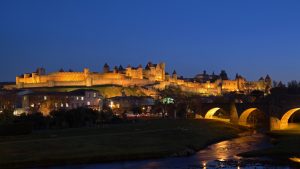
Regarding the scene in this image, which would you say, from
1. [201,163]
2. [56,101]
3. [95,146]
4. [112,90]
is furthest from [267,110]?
[112,90]

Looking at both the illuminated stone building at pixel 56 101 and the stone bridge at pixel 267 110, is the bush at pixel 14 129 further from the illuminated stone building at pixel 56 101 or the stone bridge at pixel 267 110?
the illuminated stone building at pixel 56 101

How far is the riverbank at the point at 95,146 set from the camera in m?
38.3

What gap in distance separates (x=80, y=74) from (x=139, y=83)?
2333 cm

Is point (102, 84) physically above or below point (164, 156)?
above

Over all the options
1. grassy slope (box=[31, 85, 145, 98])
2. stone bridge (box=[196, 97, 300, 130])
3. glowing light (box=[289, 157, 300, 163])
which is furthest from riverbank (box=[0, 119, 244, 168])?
grassy slope (box=[31, 85, 145, 98])

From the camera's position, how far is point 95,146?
4425cm

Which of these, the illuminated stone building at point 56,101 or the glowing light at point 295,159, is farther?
the illuminated stone building at point 56,101

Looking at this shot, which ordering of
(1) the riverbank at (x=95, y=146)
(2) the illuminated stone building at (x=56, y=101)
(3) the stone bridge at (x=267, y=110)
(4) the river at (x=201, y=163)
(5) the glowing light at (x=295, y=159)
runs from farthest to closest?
(2) the illuminated stone building at (x=56, y=101) < (3) the stone bridge at (x=267, y=110) < (1) the riverbank at (x=95, y=146) < (5) the glowing light at (x=295, y=159) < (4) the river at (x=201, y=163)

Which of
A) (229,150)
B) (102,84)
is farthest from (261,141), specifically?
(102,84)

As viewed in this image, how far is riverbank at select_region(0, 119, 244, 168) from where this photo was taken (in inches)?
1508

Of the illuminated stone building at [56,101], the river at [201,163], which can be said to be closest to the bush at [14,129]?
the river at [201,163]

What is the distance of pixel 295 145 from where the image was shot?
45.7 metres

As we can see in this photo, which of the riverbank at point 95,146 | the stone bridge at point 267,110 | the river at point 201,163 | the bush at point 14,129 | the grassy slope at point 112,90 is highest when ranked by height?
the grassy slope at point 112,90

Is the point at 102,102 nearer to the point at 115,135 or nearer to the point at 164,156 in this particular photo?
the point at 115,135
